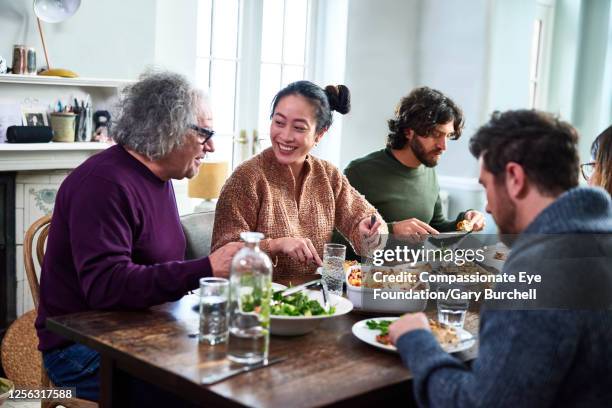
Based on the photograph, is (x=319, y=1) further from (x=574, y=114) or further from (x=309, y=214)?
(x=309, y=214)

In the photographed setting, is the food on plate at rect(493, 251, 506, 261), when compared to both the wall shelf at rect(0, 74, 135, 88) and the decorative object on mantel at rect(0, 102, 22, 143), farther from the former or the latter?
the decorative object on mantel at rect(0, 102, 22, 143)

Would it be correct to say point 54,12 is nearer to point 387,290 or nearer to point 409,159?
point 409,159

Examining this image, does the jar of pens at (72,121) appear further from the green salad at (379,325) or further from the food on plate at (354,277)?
the green salad at (379,325)

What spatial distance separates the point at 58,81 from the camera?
3557 millimetres

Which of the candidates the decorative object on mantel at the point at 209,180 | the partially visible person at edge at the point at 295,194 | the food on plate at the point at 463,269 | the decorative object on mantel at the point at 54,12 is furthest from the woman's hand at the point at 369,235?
the decorative object on mantel at the point at 54,12

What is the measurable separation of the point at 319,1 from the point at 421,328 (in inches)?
161

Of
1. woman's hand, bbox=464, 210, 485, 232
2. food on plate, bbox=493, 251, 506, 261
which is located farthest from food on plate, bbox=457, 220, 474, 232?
food on plate, bbox=493, 251, 506, 261

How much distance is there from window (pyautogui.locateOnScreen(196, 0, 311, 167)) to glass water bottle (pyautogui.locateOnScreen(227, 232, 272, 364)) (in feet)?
10.9

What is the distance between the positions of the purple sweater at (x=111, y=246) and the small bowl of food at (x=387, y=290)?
15.5 inches

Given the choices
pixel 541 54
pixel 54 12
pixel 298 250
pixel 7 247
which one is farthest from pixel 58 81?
pixel 541 54

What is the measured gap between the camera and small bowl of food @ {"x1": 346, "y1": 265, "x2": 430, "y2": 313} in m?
1.97

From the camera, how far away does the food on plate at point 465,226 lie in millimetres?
3010

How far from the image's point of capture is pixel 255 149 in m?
4.97

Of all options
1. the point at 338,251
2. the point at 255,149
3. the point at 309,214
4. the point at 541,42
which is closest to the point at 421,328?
the point at 338,251
